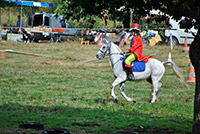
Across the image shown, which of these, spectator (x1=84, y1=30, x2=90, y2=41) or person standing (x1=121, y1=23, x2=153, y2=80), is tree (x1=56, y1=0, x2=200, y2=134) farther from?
spectator (x1=84, y1=30, x2=90, y2=41)

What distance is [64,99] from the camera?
11930mm

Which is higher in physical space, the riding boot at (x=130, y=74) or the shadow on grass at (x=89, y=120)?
the riding boot at (x=130, y=74)

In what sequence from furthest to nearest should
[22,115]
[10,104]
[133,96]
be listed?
[133,96], [10,104], [22,115]

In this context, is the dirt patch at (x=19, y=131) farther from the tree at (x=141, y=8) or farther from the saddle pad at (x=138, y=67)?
the saddle pad at (x=138, y=67)

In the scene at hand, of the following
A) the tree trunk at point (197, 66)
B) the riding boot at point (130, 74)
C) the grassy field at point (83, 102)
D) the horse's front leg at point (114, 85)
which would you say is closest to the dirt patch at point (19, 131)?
the grassy field at point (83, 102)

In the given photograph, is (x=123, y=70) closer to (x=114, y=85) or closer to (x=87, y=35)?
(x=114, y=85)

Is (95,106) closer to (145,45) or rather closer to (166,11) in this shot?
(166,11)

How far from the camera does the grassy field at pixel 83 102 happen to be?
8.54 meters

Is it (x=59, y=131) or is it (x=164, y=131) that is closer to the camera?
(x=59, y=131)

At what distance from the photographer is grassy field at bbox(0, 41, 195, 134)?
8.54m

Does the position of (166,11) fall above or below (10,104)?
above

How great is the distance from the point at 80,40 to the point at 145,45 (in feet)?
21.9

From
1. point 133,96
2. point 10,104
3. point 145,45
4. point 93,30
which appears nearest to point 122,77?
point 133,96

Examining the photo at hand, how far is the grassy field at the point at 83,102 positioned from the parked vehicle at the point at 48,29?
51.9ft
